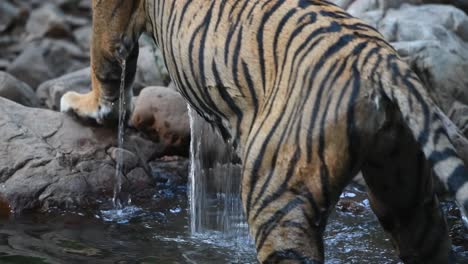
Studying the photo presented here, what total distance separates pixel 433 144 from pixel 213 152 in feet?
7.80

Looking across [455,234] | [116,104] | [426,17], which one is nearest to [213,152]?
[116,104]

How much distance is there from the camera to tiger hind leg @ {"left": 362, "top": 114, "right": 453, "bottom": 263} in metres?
2.69

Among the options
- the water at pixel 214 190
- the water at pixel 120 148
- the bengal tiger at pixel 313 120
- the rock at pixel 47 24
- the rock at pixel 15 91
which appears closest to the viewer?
the bengal tiger at pixel 313 120

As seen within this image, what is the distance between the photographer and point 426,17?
5504mm

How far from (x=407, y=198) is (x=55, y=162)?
2180 millimetres

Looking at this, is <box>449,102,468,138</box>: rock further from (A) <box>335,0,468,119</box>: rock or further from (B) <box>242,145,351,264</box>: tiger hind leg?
(B) <box>242,145,351,264</box>: tiger hind leg

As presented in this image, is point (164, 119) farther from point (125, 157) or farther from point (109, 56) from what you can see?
point (109, 56)

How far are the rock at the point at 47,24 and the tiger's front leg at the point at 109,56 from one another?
404cm

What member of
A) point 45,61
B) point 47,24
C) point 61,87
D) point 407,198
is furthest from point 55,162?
point 47,24

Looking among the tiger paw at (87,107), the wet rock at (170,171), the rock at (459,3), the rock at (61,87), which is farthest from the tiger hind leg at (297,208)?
the rock at (459,3)

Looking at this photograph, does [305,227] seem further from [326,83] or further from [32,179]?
[32,179]

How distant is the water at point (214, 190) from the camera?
4203 mm

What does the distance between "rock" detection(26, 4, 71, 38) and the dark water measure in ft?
14.3

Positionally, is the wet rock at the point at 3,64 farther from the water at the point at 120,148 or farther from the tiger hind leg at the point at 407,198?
the tiger hind leg at the point at 407,198
